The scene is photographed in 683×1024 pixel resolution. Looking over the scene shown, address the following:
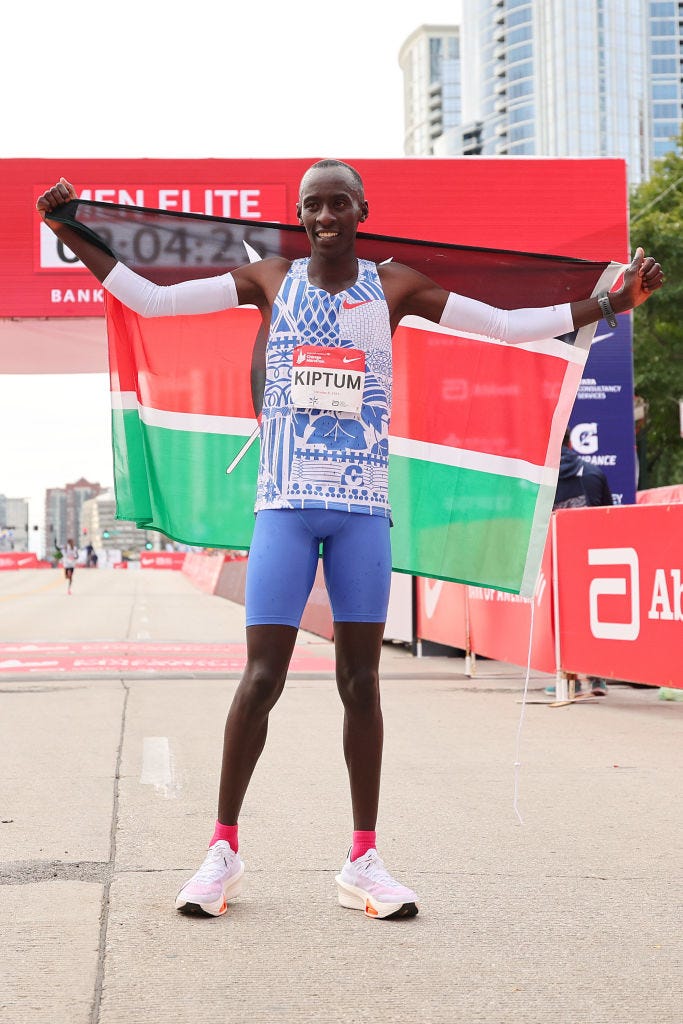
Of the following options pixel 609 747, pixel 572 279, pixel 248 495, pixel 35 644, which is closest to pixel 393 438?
pixel 248 495

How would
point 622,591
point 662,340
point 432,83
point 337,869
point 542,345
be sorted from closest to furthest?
point 337,869, point 542,345, point 622,591, point 662,340, point 432,83

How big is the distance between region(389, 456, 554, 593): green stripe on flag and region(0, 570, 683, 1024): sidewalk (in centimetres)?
104

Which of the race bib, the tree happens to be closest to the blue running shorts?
the race bib

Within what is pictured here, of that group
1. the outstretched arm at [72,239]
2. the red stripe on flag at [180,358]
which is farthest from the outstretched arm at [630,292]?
the outstretched arm at [72,239]

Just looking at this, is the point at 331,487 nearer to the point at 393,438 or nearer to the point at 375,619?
the point at 375,619

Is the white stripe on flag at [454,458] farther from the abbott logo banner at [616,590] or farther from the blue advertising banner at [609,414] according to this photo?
the blue advertising banner at [609,414]

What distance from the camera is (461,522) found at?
4906 mm

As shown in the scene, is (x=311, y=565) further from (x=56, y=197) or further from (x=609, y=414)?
(x=609, y=414)

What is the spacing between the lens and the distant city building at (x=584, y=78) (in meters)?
135

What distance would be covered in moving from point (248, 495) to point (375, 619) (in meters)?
1.14

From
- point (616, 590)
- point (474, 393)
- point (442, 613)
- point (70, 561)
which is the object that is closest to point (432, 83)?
point (70, 561)

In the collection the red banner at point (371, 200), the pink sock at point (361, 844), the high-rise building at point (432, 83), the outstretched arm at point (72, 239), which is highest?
the high-rise building at point (432, 83)

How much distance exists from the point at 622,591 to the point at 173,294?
18.3 ft

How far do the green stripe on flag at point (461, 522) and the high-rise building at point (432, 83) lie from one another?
17019 cm
